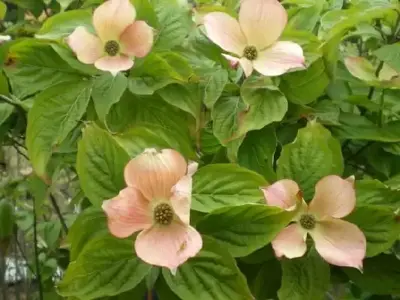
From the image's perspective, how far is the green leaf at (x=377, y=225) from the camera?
45 centimetres

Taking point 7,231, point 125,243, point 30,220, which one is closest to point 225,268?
point 125,243

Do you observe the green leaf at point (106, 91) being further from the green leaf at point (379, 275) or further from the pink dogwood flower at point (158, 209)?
the green leaf at point (379, 275)

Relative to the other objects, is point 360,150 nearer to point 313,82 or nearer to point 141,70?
point 313,82

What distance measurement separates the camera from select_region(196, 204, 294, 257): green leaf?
417 mm

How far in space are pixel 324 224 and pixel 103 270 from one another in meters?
0.15

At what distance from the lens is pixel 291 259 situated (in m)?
0.46

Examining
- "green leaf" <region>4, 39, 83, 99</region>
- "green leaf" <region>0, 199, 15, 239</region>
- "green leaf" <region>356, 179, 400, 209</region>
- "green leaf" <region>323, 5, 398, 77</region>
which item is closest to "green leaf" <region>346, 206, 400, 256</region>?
"green leaf" <region>356, 179, 400, 209</region>

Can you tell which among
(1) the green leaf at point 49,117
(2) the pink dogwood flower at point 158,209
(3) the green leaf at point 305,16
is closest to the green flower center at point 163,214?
(2) the pink dogwood flower at point 158,209

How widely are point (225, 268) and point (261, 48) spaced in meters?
0.17

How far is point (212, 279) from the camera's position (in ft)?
1.36

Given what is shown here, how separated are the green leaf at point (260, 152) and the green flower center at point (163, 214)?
0.10 metres

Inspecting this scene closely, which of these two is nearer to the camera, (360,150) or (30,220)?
(360,150)

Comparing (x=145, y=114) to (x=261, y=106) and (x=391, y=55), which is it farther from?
(x=391, y=55)

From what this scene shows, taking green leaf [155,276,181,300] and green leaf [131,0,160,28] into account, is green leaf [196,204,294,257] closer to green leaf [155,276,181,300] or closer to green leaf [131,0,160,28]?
green leaf [155,276,181,300]
